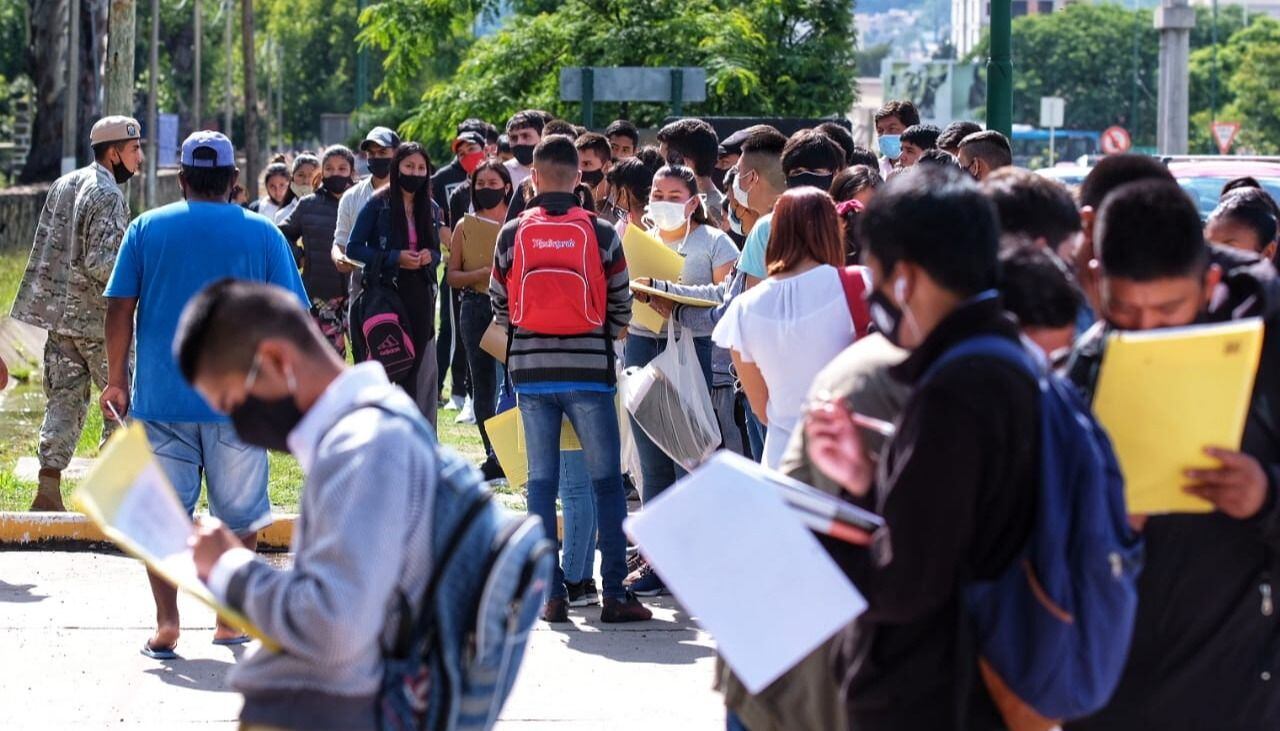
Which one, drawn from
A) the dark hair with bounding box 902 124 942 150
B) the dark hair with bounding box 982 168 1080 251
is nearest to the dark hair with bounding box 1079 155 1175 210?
the dark hair with bounding box 982 168 1080 251

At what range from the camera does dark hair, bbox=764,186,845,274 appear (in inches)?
210

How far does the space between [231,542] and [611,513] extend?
4.41 metres

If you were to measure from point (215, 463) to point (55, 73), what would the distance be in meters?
28.7

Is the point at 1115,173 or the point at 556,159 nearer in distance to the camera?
the point at 1115,173

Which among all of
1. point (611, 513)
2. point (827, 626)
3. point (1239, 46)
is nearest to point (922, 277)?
point (827, 626)

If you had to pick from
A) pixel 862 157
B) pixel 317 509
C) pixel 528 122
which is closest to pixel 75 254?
pixel 862 157

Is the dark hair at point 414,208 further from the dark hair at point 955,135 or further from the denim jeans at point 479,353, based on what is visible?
the dark hair at point 955,135

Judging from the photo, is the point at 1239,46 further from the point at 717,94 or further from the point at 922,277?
the point at 922,277

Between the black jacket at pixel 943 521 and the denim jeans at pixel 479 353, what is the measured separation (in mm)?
7702

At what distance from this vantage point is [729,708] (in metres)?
→ 4.03

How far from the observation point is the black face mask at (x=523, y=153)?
1198 cm

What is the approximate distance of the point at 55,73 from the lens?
1324 inches

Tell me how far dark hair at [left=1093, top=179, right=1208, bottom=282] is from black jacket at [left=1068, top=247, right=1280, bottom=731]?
0.81 ft

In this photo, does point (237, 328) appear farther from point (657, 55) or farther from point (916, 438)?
point (657, 55)
